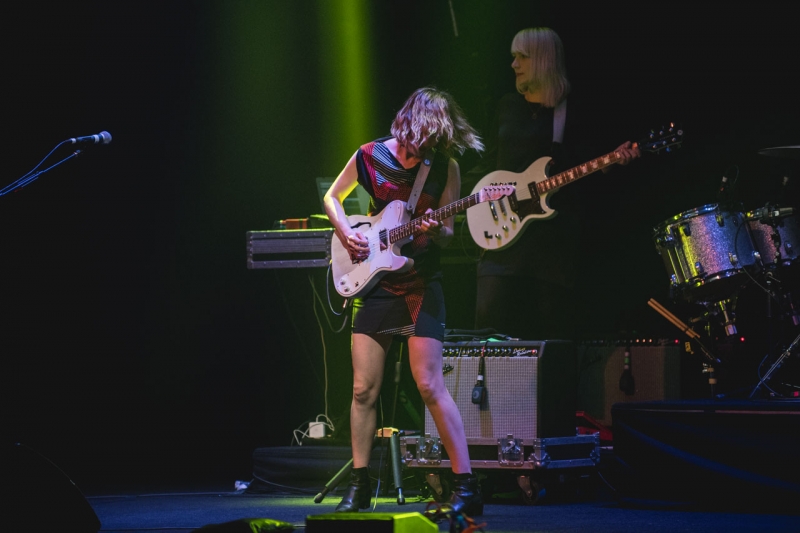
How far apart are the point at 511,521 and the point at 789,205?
7.67 ft

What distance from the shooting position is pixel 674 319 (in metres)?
5.32

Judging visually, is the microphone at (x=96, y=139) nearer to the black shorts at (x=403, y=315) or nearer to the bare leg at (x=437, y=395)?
the black shorts at (x=403, y=315)

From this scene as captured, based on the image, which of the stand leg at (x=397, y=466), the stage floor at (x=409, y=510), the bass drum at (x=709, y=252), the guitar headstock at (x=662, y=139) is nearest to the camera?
the stage floor at (x=409, y=510)

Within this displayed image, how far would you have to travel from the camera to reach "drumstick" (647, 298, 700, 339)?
5.20m

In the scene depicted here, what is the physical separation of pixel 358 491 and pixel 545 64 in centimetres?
286

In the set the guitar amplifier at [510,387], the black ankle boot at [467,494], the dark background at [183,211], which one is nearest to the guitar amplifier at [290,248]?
the dark background at [183,211]

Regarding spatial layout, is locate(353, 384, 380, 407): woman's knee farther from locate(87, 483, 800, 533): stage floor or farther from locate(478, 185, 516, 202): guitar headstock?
locate(478, 185, 516, 202): guitar headstock

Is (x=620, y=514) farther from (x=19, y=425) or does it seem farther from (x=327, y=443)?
(x=19, y=425)

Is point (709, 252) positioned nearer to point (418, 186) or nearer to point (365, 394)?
point (418, 186)

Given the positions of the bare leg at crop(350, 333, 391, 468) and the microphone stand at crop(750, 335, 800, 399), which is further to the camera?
the microphone stand at crop(750, 335, 800, 399)

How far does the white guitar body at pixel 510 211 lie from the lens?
16.9ft

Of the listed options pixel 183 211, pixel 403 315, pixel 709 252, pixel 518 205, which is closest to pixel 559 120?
pixel 518 205

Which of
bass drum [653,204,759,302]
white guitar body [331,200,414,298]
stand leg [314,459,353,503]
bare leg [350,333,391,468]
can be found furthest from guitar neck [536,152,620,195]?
stand leg [314,459,353,503]

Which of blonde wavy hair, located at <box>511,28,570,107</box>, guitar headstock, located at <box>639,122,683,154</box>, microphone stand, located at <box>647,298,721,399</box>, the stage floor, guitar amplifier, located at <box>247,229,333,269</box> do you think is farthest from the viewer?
guitar amplifier, located at <box>247,229,333,269</box>
